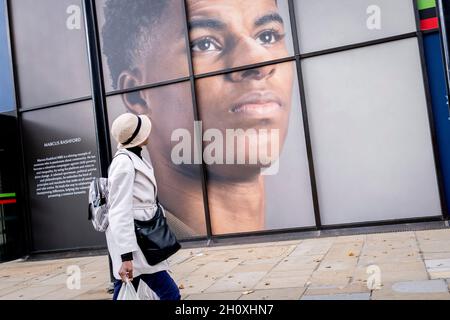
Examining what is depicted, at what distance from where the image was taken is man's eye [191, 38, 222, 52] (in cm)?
893

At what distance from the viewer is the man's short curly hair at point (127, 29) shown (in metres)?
9.21

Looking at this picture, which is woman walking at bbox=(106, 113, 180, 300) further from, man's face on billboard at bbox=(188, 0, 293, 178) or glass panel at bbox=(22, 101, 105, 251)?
glass panel at bbox=(22, 101, 105, 251)

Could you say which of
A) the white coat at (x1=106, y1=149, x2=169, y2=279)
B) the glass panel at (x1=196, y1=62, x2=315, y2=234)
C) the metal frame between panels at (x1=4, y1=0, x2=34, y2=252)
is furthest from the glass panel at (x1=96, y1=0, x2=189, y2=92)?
the white coat at (x1=106, y1=149, x2=169, y2=279)

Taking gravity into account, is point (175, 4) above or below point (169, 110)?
above

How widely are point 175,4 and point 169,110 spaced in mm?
2014

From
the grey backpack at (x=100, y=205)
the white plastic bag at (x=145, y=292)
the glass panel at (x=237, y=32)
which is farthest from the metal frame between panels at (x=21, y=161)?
the white plastic bag at (x=145, y=292)

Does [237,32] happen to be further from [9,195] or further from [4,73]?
[9,195]

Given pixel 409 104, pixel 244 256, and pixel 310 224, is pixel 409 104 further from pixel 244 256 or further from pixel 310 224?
pixel 244 256

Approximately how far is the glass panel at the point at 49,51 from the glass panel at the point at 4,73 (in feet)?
0.69

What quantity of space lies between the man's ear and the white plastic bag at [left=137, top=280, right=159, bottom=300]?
21.2 feet

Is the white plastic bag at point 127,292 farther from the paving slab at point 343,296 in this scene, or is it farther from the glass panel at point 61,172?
the glass panel at point 61,172

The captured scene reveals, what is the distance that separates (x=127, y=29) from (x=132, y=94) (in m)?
1.28

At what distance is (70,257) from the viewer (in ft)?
31.7
